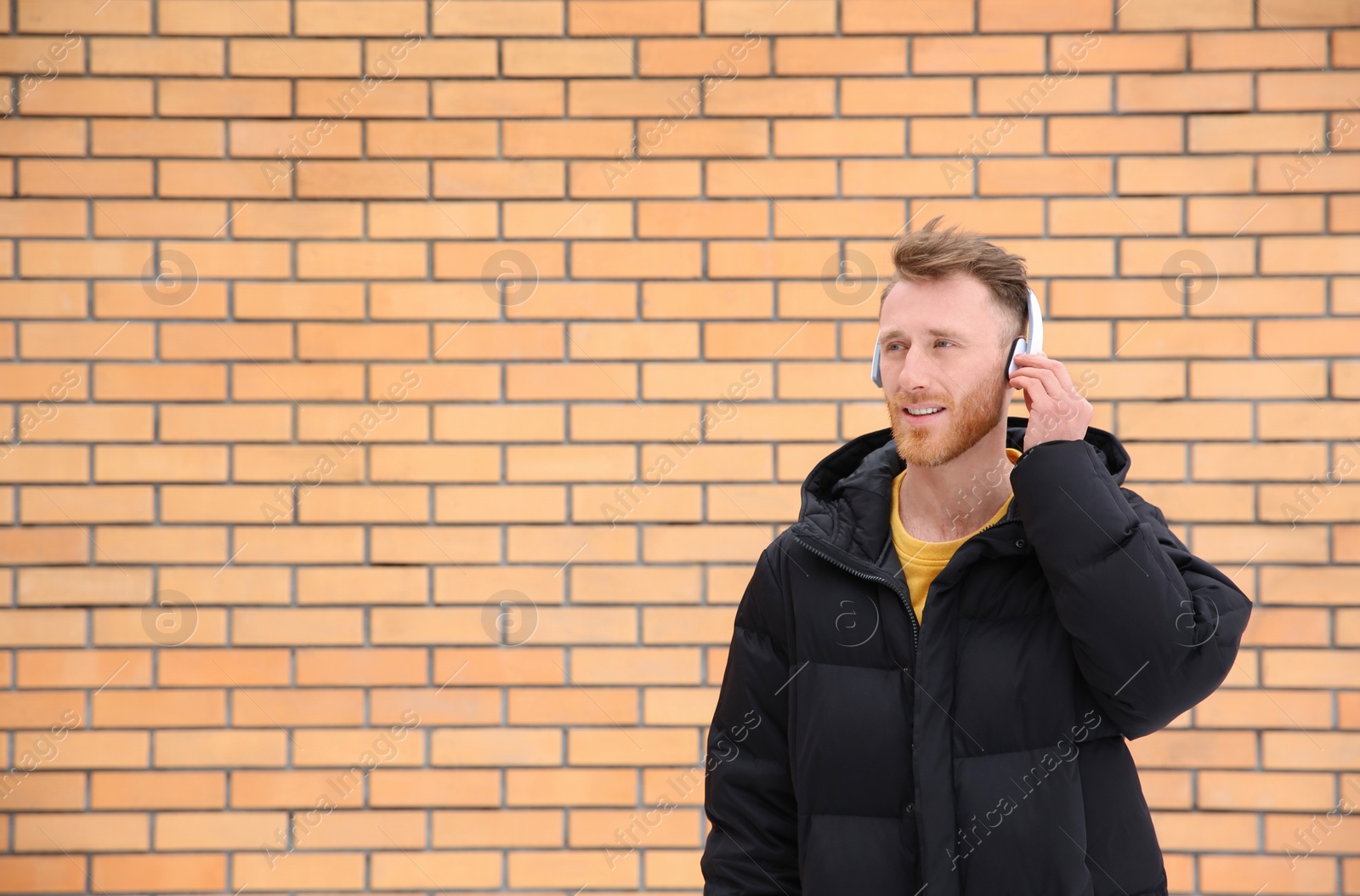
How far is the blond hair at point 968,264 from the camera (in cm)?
167

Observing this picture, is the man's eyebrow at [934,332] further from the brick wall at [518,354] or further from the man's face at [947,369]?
the brick wall at [518,354]

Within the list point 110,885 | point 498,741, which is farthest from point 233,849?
point 498,741

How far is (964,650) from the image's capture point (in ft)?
5.24

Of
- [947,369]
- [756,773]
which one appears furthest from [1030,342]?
[756,773]

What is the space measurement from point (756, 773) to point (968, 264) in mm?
966

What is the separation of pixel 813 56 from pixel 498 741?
209cm

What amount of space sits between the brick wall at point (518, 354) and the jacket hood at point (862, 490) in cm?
77

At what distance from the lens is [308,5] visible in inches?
107

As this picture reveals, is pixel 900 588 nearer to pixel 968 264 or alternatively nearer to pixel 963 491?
pixel 963 491

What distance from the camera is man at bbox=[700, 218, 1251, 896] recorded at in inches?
59.1

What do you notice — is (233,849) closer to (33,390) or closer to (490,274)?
(33,390)

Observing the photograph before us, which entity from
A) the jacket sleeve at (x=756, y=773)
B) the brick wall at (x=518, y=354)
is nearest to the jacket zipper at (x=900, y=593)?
the jacket sleeve at (x=756, y=773)

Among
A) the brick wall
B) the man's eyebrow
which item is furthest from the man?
the brick wall

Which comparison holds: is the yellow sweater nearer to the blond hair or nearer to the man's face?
the man's face
